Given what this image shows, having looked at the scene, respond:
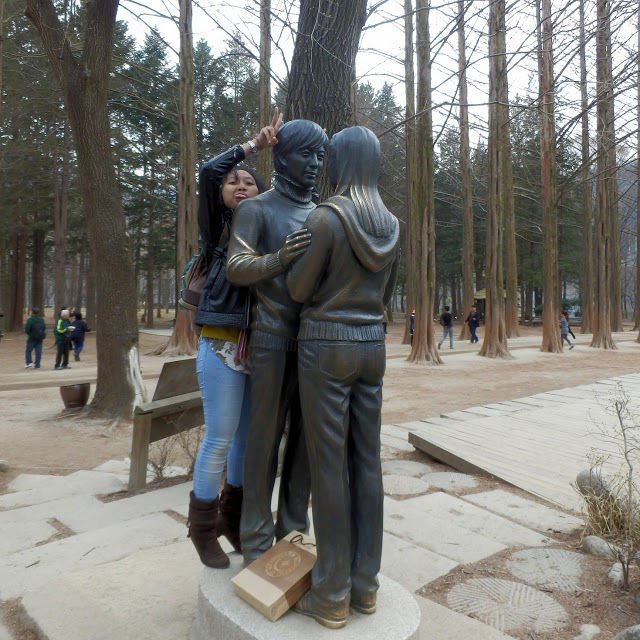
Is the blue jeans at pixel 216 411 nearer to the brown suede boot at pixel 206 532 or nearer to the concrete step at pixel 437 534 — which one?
the brown suede boot at pixel 206 532

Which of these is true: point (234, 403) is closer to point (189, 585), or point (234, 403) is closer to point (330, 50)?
point (189, 585)

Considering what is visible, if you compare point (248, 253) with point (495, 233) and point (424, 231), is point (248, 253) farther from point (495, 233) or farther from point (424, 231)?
point (495, 233)

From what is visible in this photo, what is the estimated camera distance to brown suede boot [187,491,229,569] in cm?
239

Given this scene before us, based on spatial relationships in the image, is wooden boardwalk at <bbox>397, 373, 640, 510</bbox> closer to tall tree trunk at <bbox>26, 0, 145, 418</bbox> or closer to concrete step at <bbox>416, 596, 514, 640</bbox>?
concrete step at <bbox>416, 596, 514, 640</bbox>

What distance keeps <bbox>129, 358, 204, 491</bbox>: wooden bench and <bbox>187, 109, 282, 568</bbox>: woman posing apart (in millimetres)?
2382

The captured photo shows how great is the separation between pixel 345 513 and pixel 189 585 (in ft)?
3.74

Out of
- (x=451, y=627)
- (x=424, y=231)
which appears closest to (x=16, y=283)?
(x=424, y=231)

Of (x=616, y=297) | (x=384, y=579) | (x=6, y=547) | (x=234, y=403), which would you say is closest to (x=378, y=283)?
(x=234, y=403)

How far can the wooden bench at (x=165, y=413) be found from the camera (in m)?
4.69

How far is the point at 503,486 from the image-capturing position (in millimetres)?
4633

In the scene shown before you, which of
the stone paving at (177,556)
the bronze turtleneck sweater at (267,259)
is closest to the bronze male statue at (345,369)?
the bronze turtleneck sweater at (267,259)

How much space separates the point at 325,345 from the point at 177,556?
1.74 meters

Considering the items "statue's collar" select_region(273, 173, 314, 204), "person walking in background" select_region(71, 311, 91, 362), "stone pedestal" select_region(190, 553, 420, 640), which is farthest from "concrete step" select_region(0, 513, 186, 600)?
"person walking in background" select_region(71, 311, 91, 362)

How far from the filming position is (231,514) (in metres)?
2.57
